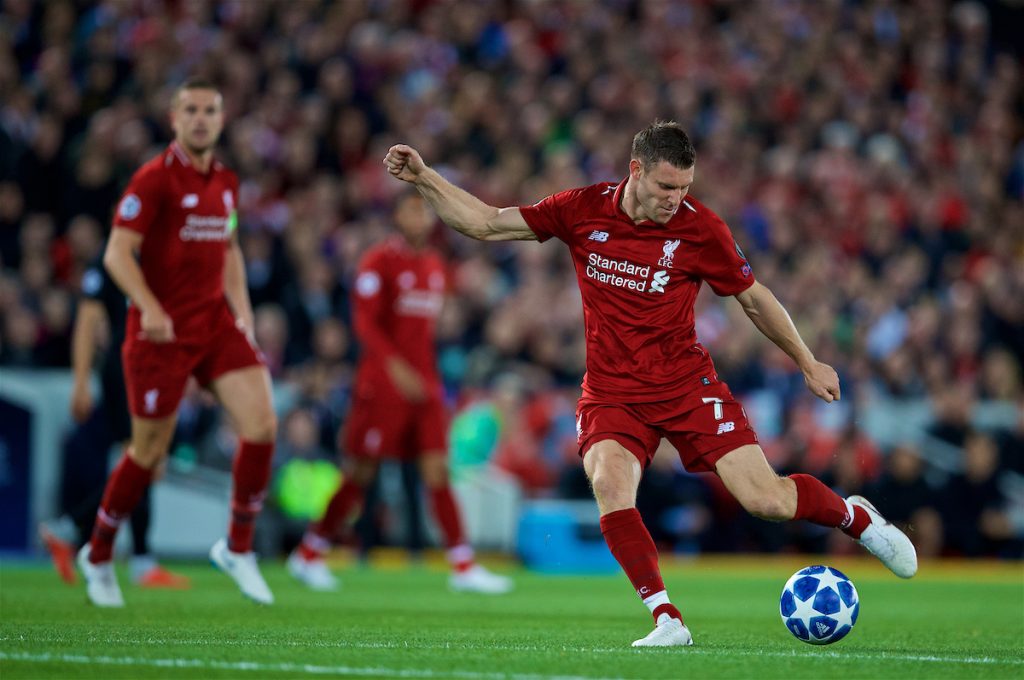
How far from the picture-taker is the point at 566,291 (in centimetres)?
1722

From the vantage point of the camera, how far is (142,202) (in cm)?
837

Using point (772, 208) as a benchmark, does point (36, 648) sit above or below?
below

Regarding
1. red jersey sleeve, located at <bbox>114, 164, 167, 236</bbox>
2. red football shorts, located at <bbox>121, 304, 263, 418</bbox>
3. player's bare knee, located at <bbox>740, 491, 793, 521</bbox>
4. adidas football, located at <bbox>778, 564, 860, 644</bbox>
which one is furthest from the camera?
red football shorts, located at <bbox>121, 304, 263, 418</bbox>

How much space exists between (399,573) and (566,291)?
16.0 feet

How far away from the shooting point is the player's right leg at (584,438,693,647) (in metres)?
6.48

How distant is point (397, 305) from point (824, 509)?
205 inches

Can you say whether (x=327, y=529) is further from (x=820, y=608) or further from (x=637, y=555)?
(x=820, y=608)

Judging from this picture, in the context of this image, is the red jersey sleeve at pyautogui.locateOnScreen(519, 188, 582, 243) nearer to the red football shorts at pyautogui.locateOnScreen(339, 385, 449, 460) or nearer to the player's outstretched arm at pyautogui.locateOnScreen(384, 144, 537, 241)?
the player's outstretched arm at pyautogui.locateOnScreen(384, 144, 537, 241)

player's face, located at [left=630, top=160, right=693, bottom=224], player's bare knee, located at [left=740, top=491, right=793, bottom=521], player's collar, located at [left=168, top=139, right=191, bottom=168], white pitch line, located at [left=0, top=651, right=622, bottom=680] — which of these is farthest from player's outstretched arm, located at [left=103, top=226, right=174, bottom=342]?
player's bare knee, located at [left=740, top=491, right=793, bottom=521]

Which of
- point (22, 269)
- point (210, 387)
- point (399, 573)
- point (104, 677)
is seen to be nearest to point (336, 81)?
point (22, 269)

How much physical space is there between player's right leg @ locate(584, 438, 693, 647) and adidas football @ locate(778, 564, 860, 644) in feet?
1.47

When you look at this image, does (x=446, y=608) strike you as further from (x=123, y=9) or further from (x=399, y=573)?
(x=123, y=9)

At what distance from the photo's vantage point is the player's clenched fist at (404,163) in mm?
7023

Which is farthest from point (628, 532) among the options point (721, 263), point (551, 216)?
point (551, 216)
